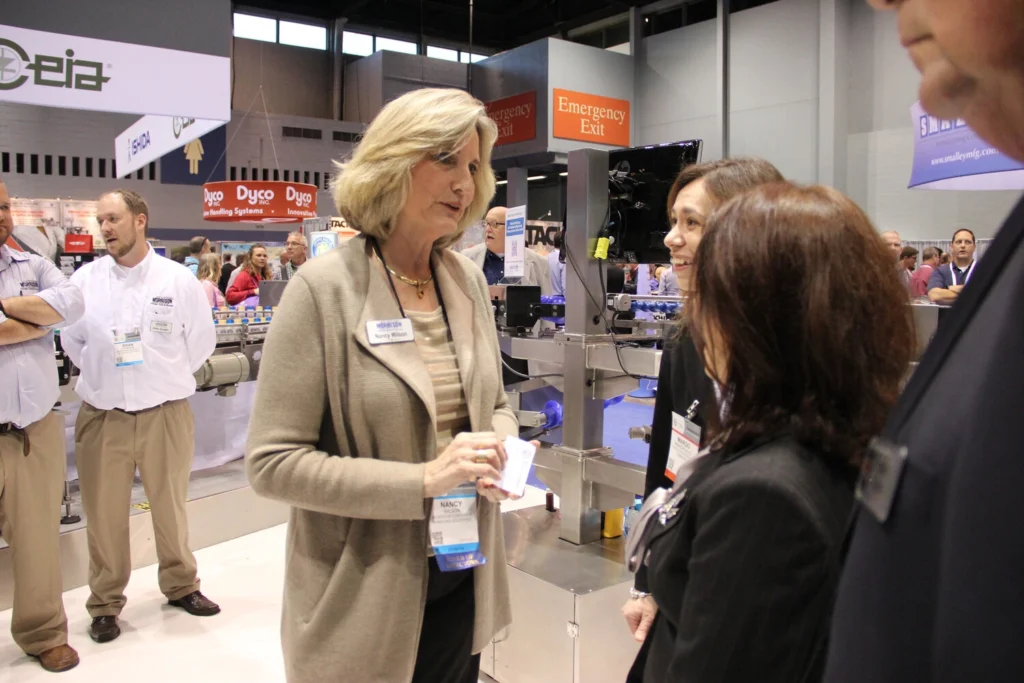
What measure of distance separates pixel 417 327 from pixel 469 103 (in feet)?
1.52

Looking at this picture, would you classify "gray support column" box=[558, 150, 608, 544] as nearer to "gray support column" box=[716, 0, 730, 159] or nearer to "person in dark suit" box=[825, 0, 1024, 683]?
"person in dark suit" box=[825, 0, 1024, 683]

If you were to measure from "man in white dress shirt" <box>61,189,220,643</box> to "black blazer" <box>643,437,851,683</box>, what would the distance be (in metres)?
3.37

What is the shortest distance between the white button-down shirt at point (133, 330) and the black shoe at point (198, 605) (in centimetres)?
95

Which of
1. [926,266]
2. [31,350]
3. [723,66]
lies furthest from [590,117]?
[31,350]

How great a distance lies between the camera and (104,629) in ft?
11.4

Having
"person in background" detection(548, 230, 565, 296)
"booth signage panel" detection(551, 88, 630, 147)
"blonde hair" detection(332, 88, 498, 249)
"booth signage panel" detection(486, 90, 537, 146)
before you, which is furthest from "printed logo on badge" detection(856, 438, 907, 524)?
"booth signage panel" detection(486, 90, 537, 146)

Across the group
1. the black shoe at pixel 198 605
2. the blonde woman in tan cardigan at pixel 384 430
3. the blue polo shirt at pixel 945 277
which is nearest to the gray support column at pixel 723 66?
the blue polo shirt at pixel 945 277

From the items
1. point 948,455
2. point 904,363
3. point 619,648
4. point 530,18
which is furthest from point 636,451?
point 530,18

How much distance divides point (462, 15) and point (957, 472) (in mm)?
15476

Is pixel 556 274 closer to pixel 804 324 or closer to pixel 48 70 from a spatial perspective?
pixel 48 70

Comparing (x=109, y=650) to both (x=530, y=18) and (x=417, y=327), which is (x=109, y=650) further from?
(x=530, y=18)

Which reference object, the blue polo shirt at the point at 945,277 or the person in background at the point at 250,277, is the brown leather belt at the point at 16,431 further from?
the blue polo shirt at the point at 945,277

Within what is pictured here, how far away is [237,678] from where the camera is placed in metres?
3.17

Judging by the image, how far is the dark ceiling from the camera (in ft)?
44.3
